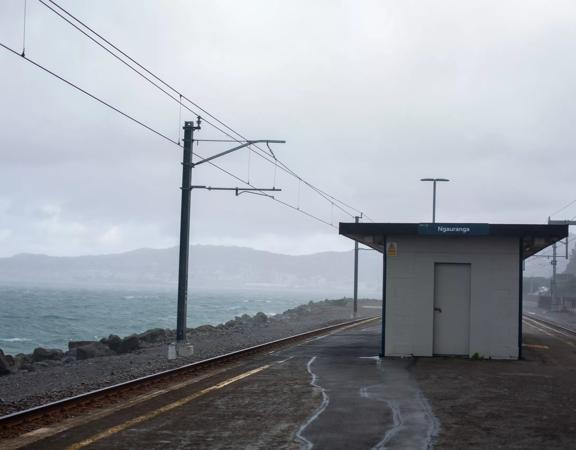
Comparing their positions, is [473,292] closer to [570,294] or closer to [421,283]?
[421,283]

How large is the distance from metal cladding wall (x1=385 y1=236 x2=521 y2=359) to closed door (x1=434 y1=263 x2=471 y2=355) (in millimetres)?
196

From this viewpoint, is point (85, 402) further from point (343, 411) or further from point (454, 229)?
point (454, 229)

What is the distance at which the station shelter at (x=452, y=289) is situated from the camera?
64.2 feet

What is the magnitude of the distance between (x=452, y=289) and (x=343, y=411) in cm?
920

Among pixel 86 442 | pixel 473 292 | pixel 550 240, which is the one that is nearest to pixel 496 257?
pixel 473 292

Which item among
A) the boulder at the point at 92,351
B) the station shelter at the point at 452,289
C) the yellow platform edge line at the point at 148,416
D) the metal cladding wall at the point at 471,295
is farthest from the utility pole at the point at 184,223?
the boulder at the point at 92,351

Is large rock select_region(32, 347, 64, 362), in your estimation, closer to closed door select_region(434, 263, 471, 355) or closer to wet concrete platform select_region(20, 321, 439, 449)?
wet concrete platform select_region(20, 321, 439, 449)

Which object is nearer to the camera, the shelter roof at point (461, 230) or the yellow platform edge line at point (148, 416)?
the yellow platform edge line at point (148, 416)

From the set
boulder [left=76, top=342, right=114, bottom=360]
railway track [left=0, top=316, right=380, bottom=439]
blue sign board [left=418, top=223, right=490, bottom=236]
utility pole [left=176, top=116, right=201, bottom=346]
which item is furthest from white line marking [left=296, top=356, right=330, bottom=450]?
boulder [left=76, top=342, right=114, bottom=360]

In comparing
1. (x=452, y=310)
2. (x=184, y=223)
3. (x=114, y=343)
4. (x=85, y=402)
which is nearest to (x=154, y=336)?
(x=114, y=343)

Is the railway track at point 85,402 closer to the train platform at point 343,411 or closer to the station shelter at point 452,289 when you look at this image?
the train platform at point 343,411

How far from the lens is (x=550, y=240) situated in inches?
828

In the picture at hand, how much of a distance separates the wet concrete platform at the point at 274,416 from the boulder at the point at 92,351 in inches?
746

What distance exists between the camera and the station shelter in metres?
19.6
